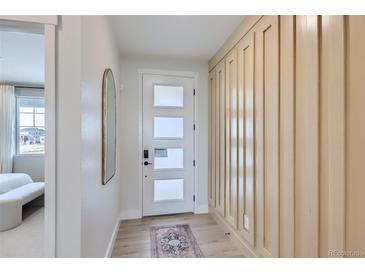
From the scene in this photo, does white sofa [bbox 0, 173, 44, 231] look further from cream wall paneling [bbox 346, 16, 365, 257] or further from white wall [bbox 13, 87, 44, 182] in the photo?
cream wall paneling [bbox 346, 16, 365, 257]

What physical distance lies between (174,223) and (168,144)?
3.98 feet

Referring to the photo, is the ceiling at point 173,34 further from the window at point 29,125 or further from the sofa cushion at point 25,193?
the window at point 29,125

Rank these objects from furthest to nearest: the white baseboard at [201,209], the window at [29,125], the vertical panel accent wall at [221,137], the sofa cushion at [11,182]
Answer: the window at [29,125] < the white baseboard at [201,209] < the sofa cushion at [11,182] < the vertical panel accent wall at [221,137]

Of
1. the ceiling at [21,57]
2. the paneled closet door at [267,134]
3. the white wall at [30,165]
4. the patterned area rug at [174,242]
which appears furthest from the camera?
the white wall at [30,165]

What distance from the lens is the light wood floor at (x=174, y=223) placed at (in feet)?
6.89

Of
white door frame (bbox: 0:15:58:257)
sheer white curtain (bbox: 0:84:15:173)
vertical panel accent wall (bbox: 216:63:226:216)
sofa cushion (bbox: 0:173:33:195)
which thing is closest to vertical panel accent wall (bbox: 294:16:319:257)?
vertical panel accent wall (bbox: 216:63:226:216)

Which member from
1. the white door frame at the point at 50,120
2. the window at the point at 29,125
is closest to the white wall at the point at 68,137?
the white door frame at the point at 50,120

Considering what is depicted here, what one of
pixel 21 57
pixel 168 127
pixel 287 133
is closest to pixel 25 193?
pixel 21 57

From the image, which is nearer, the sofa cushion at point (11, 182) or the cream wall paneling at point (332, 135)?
the cream wall paneling at point (332, 135)

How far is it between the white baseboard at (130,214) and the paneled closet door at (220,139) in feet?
4.12

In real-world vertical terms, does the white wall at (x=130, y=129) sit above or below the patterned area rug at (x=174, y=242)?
above

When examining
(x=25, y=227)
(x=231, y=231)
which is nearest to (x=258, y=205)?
(x=231, y=231)

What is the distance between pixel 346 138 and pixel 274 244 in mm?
1051
